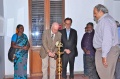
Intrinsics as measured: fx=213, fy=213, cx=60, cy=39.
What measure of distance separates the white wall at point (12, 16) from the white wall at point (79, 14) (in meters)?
1.31

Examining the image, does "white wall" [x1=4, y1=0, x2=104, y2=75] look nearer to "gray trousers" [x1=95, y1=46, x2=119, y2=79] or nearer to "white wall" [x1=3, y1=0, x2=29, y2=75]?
"white wall" [x1=3, y1=0, x2=29, y2=75]

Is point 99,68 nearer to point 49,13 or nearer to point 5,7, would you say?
point 49,13

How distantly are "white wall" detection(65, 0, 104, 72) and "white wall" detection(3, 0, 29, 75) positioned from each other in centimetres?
131

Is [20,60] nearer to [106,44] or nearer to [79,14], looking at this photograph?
[79,14]

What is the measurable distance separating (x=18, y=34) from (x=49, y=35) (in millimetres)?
948

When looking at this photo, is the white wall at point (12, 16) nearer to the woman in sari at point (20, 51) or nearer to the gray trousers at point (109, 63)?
the woman in sari at point (20, 51)

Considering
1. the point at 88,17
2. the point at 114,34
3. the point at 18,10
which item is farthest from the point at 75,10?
the point at 114,34

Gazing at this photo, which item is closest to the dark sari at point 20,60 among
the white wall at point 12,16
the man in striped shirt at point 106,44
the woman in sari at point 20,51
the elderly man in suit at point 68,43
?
the woman in sari at point 20,51

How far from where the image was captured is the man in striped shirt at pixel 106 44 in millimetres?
3115

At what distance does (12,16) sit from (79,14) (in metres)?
2.05

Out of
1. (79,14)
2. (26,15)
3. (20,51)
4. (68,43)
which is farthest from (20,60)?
(79,14)

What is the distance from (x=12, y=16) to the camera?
21.0ft

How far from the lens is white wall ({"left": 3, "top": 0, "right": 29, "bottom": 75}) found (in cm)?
637

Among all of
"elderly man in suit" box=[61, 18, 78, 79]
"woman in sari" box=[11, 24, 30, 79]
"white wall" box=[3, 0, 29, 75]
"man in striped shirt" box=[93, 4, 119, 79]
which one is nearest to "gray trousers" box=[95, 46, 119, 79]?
"man in striped shirt" box=[93, 4, 119, 79]
